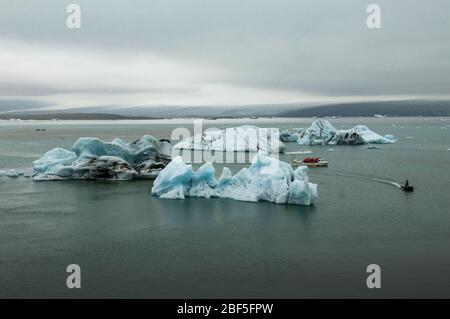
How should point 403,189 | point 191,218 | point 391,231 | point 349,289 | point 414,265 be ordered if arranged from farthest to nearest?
point 403,189 < point 191,218 < point 391,231 < point 414,265 < point 349,289

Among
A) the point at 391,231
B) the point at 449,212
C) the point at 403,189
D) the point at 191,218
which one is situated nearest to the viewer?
the point at 391,231

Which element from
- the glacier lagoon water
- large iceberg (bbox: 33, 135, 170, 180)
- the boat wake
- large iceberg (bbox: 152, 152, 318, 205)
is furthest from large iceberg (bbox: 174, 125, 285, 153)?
large iceberg (bbox: 152, 152, 318, 205)

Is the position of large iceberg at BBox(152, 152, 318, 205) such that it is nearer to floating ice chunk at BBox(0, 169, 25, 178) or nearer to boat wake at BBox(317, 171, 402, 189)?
boat wake at BBox(317, 171, 402, 189)

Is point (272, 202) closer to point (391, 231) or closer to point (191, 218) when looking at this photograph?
point (191, 218)
